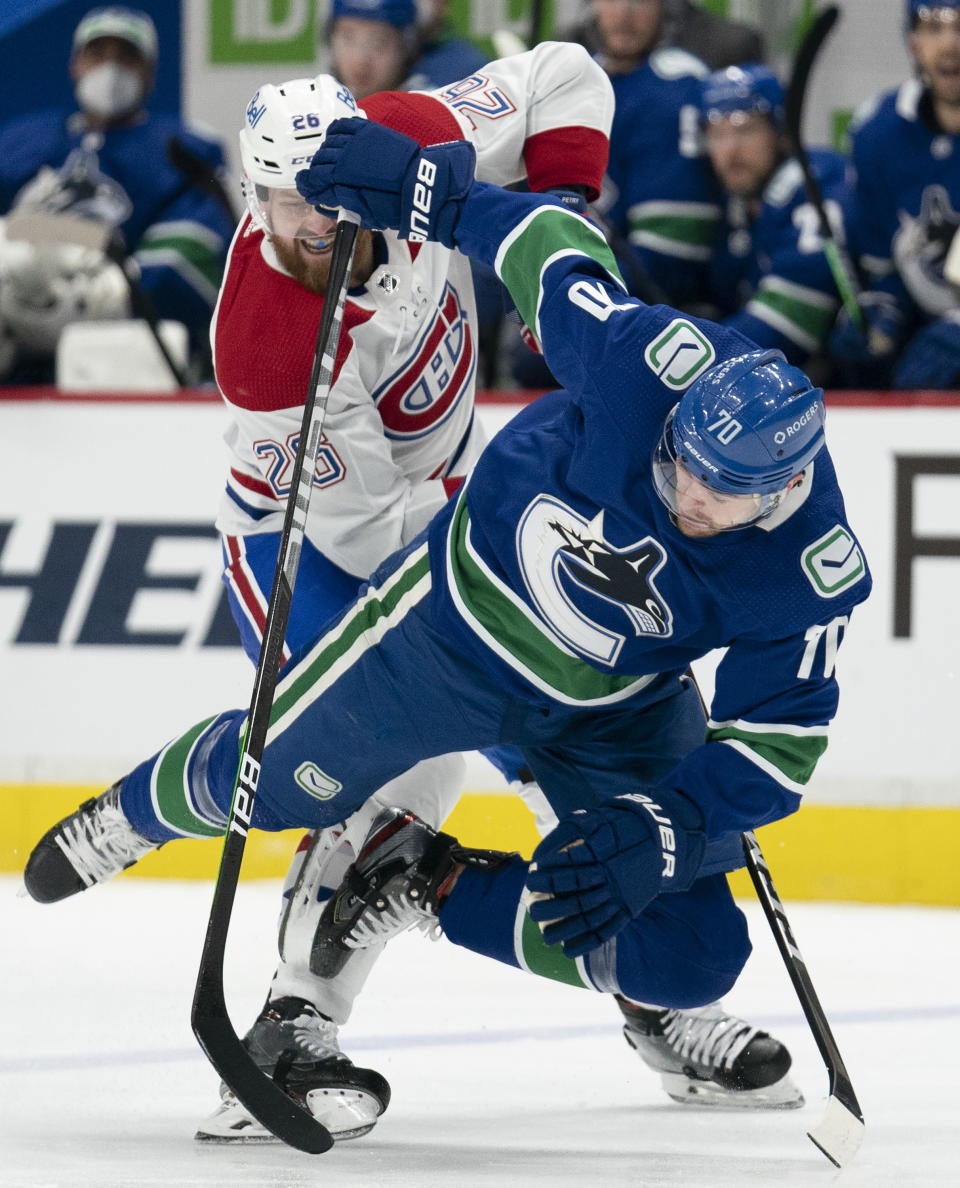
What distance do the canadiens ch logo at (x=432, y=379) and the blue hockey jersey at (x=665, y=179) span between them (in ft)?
5.52

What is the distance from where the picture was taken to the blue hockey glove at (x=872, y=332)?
15.1 feet

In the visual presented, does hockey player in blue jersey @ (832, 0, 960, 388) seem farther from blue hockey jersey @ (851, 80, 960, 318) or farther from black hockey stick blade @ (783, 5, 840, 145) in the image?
black hockey stick blade @ (783, 5, 840, 145)

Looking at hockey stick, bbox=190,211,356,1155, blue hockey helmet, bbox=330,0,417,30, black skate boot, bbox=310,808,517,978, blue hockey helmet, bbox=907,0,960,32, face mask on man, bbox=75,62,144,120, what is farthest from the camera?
face mask on man, bbox=75,62,144,120

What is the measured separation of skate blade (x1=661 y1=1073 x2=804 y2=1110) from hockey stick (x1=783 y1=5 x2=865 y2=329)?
2131 millimetres

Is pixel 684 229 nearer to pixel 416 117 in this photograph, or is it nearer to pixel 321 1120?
pixel 416 117

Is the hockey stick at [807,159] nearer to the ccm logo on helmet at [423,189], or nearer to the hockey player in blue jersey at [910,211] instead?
the hockey player in blue jersey at [910,211]

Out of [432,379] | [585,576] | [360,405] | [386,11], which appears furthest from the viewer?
[386,11]

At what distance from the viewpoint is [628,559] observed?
250cm

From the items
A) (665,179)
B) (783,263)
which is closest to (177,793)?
(783,263)

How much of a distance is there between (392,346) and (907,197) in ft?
6.50

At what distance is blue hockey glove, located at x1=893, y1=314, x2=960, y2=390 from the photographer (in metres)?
4.43

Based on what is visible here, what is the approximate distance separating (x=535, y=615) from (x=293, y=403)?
61cm

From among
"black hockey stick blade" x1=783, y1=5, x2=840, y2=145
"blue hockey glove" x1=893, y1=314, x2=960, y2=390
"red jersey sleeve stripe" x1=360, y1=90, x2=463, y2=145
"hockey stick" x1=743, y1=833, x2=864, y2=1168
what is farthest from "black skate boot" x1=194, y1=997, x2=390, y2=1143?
"black hockey stick blade" x1=783, y1=5, x2=840, y2=145

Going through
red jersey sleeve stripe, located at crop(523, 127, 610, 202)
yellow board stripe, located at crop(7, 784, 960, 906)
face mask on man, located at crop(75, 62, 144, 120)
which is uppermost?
red jersey sleeve stripe, located at crop(523, 127, 610, 202)
